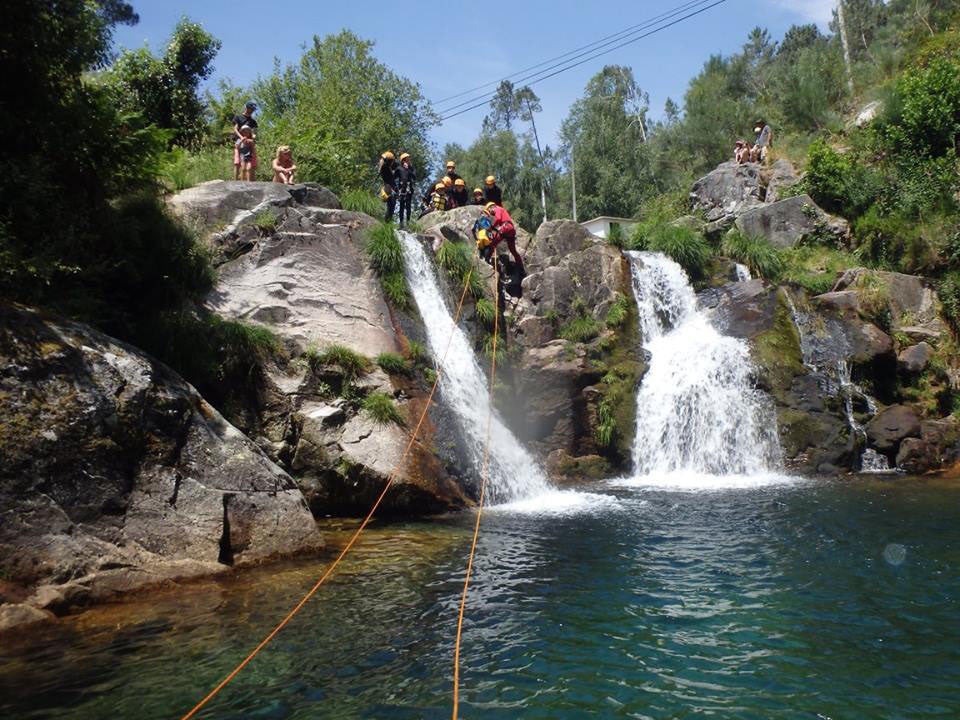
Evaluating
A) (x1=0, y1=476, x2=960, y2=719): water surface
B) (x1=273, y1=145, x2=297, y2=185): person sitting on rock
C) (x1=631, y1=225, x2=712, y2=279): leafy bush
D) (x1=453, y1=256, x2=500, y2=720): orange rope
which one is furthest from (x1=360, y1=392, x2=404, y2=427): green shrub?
(x1=631, y1=225, x2=712, y2=279): leafy bush

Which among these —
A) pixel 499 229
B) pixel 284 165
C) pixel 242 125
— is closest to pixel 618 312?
pixel 499 229

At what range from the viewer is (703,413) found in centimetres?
1386

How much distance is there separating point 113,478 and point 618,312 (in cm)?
1183

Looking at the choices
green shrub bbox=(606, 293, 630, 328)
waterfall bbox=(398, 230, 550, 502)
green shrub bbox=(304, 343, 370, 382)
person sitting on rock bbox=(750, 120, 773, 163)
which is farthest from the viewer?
person sitting on rock bbox=(750, 120, 773, 163)

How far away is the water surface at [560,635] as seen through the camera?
4.14 m

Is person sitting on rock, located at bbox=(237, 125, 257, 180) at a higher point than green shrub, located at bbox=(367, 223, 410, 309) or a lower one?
higher

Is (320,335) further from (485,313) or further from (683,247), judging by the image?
(683,247)

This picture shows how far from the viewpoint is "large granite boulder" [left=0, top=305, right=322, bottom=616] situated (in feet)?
19.1

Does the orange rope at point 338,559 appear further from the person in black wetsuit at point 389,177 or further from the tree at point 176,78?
the tree at point 176,78

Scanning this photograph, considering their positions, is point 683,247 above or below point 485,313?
above

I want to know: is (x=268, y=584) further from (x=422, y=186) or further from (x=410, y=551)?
(x=422, y=186)

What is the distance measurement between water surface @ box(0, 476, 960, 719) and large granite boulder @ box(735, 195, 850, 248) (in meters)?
14.4

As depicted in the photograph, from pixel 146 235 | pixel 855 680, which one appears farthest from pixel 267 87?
pixel 855 680

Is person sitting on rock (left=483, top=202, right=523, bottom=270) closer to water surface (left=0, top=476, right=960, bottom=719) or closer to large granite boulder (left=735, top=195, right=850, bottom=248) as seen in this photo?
water surface (left=0, top=476, right=960, bottom=719)
